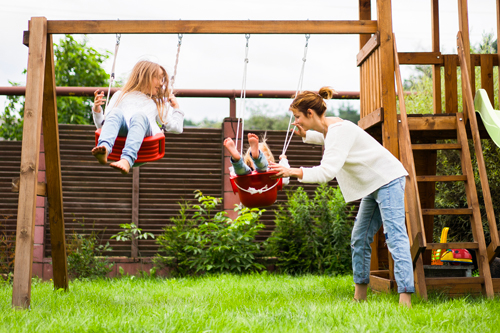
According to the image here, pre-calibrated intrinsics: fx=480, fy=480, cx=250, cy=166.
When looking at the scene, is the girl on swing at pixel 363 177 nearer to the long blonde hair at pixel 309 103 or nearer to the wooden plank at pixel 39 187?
the long blonde hair at pixel 309 103

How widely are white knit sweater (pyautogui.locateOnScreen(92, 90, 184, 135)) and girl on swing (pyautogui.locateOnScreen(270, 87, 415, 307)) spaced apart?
118 cm

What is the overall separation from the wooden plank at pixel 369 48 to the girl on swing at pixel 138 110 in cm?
182

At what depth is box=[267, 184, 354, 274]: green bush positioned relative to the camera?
609 centimetres

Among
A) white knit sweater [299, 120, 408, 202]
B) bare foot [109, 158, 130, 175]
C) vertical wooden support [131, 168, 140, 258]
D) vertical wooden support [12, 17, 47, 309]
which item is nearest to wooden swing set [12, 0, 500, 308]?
vertical wooden support [12, 17, 47, 309]

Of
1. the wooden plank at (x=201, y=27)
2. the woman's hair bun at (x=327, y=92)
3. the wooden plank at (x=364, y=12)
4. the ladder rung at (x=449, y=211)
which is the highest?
the wooden plank at (x=364, y=12)

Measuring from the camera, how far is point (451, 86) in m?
4.97

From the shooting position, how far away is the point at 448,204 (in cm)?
672

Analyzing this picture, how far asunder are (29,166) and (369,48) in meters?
3.09

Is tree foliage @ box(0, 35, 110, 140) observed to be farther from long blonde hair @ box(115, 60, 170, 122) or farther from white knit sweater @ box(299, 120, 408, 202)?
white knit sweater @ box(299, 120, 408, 202)

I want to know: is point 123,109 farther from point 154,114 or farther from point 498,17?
point 498,17

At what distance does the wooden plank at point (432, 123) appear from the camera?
4.32m

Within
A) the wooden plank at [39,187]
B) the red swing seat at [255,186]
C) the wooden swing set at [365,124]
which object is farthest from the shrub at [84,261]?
the red swing seat at [255,186]

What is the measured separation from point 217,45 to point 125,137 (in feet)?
95.7

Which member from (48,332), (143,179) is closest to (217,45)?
(143,179)
